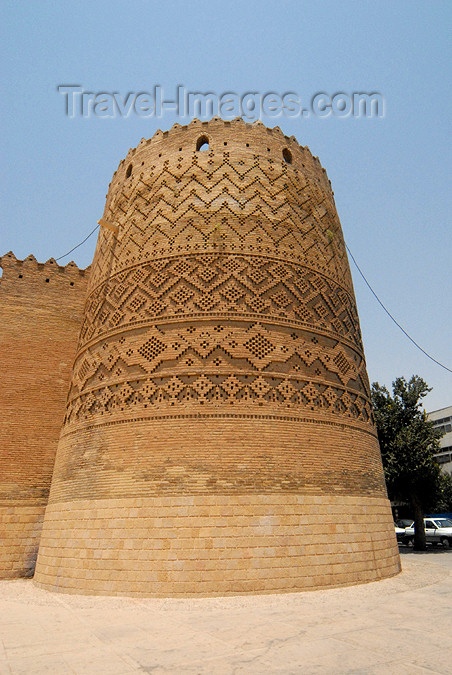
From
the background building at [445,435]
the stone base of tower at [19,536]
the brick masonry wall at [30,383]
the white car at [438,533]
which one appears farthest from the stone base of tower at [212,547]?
the background building at [445,435]

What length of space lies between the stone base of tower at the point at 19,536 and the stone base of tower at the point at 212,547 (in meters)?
2.24

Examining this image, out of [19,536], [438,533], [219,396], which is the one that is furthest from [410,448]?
[19,536]

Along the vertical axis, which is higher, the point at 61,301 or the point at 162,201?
the point at 162,201

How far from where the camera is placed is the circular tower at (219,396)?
674 centimetres

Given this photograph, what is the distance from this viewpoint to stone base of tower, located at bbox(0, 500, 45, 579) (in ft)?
30.6

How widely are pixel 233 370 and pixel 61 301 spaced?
6.29 metres

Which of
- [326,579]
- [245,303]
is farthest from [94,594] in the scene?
[245,303]

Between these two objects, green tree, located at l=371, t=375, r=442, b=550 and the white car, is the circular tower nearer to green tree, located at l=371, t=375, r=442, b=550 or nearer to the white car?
green tree, located at l=371, t=375, r=442, b=550

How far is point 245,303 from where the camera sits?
8352 millimetres

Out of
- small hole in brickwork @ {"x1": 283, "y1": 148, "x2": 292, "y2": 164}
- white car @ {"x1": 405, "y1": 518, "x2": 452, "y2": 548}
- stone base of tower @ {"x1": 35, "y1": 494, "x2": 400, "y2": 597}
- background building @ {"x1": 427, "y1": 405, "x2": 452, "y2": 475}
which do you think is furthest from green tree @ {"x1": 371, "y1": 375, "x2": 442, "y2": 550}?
background building @ {"x1": 427, "y1": 405, "x2": 452, "y2": 475}

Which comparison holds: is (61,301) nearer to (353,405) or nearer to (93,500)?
(93,500)

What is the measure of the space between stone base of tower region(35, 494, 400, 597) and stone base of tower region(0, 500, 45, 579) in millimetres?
2242

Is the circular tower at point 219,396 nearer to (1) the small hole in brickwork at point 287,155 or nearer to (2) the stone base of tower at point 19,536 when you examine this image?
(1) the small hole in brickwork at point 287,155

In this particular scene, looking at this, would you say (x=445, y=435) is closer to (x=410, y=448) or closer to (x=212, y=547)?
(x=410, y=448)
